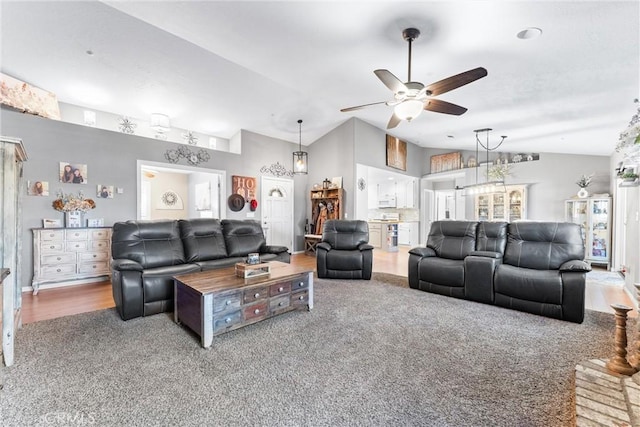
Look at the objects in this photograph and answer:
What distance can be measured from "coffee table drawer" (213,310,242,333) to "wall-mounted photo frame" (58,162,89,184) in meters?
3.93

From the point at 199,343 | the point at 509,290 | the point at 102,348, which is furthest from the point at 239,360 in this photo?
the point at 509,290

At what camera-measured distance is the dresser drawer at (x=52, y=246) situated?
411 centimetres

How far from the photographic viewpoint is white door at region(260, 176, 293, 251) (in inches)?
273

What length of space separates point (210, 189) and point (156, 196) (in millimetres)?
2795

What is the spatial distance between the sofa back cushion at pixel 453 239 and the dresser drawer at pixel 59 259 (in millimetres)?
5486

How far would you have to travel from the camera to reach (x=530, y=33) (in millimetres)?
2502

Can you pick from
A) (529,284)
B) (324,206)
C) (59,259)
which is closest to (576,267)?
(529,284)

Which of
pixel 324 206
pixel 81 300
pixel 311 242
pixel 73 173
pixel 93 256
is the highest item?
pixel 73 173

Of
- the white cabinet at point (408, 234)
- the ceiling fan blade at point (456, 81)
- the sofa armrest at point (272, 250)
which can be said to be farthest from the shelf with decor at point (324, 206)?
A: the ceiling fan blade at point (456, 81)

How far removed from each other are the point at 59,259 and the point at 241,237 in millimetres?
2695

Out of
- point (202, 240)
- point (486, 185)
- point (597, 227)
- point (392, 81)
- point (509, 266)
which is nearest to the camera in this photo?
point (392, 81)

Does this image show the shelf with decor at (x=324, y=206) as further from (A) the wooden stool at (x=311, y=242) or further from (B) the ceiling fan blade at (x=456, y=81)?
(B) the ceiling fan blade at (x=456, y=81)

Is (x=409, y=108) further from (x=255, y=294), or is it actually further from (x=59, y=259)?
(x=59, y=259)

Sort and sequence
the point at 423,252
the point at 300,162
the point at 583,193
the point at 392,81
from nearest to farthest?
the point at 392,81 < the point at 423,252 < the point at 583,193 < the point at 300,162
